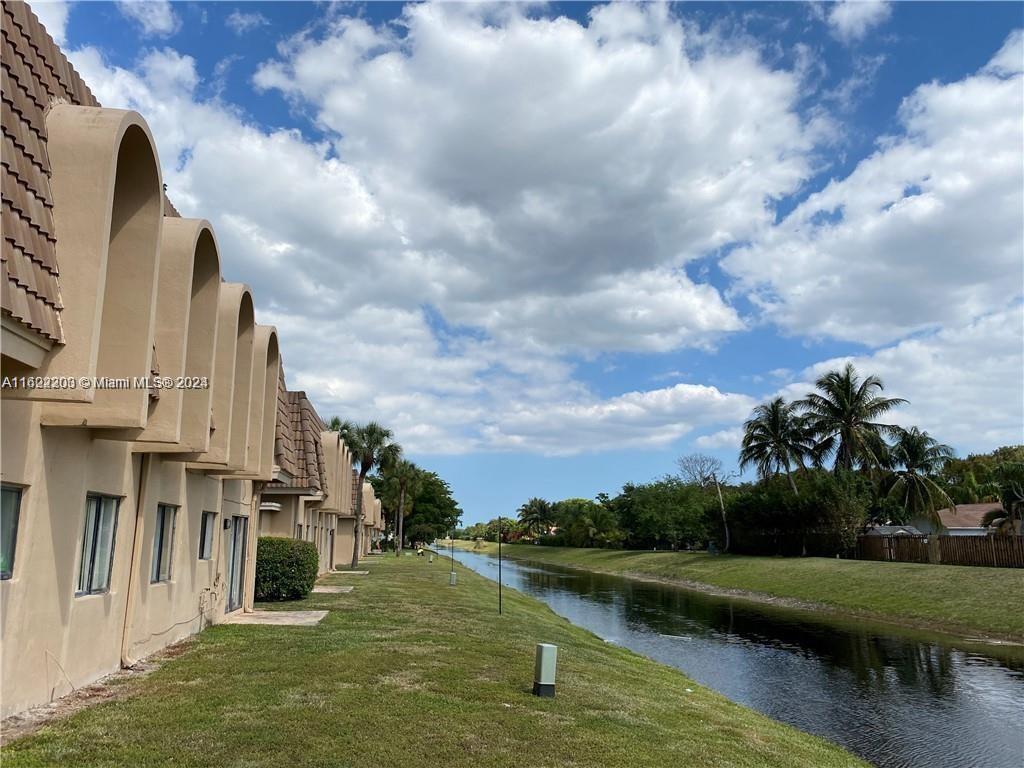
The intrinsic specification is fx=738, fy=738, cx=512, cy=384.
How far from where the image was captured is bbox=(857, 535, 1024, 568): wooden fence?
1410 inches

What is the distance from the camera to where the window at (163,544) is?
38.2 ft

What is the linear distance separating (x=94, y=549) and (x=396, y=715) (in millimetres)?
4364

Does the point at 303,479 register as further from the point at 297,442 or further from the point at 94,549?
the point at 94,549

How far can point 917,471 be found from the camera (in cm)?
5331

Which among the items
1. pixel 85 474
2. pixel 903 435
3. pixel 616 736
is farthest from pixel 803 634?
pixel 903 435

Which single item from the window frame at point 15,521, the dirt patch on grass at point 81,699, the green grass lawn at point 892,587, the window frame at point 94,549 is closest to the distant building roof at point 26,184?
the window frame at point 15,521

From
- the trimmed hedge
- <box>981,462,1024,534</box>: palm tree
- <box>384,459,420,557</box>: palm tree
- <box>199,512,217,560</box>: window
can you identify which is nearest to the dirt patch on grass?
<box>199,512,217,560</box>: window

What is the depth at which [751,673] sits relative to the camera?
19.5 m

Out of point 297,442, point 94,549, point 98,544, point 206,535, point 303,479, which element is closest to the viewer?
point 94,549

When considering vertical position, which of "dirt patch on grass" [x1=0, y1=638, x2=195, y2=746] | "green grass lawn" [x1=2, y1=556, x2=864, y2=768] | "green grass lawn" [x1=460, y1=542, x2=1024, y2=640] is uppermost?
"dirt patch on grass" [x1=0, y1=638, x2=195, y2=746]

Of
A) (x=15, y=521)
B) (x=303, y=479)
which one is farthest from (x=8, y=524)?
(x=303, y=479)

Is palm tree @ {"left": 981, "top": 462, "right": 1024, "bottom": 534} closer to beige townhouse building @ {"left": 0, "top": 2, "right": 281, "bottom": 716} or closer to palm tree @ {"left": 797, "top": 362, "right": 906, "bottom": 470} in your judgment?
palm tree @ {"left": 797, "top": 362, "right": 906, "bottom": 470}

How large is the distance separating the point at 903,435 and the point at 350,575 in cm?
4048

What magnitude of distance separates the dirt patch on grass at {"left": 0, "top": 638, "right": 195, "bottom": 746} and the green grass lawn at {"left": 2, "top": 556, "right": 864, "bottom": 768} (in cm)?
18
